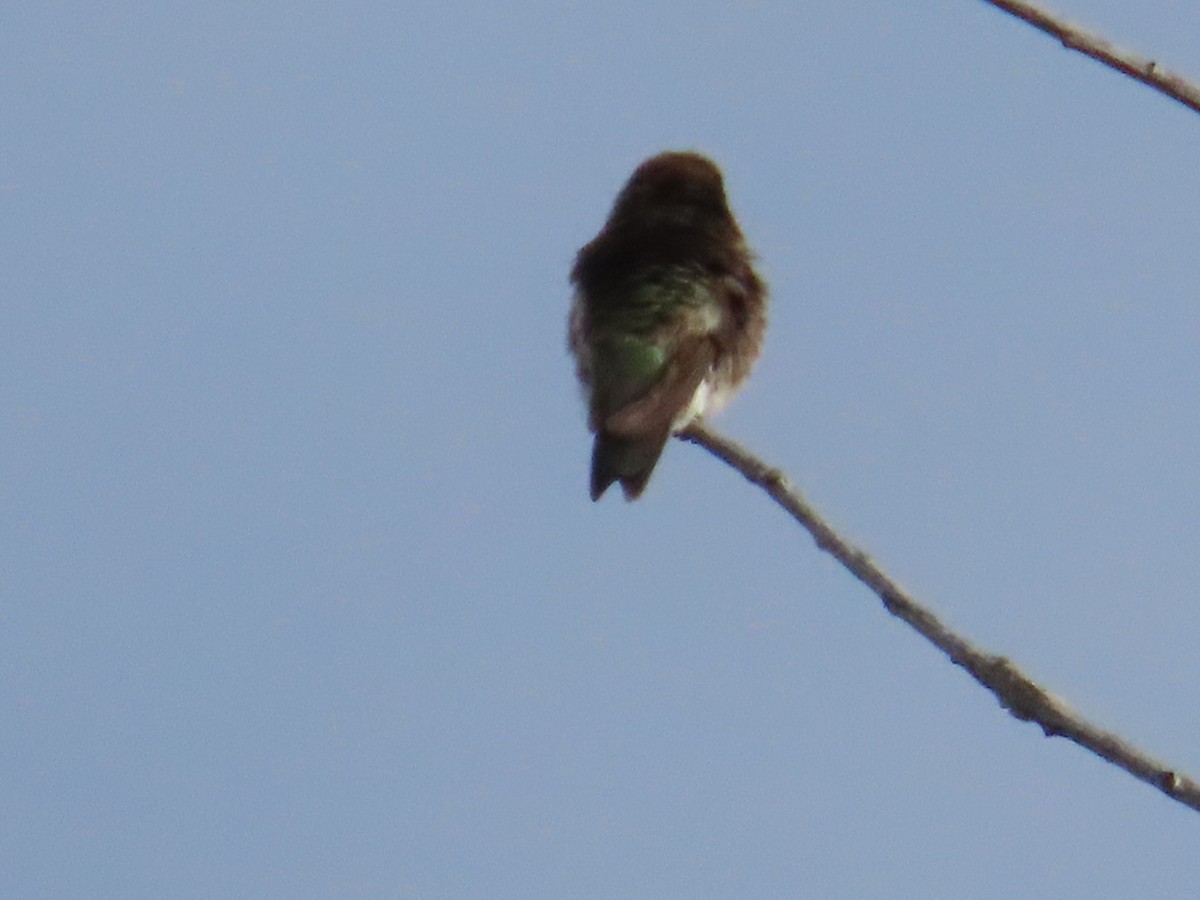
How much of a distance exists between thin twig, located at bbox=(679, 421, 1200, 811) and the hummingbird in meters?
2.24

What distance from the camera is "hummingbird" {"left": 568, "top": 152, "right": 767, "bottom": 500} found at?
6375 mm

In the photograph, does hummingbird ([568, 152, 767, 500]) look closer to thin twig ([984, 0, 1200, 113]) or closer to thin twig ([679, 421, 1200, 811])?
thin twig ([679, 421, 1200, 811])

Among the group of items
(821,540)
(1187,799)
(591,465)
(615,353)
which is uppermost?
(615,353)

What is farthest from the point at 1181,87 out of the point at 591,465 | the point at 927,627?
the point at 591,465

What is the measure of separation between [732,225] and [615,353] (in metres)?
0.99

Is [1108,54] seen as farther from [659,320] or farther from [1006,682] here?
[659,320]

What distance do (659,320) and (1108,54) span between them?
3.50 meters

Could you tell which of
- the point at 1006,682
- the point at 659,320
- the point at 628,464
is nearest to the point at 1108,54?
the point at 1006,682

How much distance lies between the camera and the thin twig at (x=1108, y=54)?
10.8ft

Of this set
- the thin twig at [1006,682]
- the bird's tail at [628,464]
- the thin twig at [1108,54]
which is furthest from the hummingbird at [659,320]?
the thin twig at [1108,54]

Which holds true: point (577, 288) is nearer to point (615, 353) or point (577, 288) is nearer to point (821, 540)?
point (615, 353)

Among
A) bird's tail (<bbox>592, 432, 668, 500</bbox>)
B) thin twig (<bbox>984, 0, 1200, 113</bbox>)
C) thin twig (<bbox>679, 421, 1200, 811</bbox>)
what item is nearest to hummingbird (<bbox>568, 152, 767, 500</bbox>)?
bird's tail (<bbox>592, 432, 668, 500</bbox>)

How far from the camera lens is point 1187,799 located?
2877 mm

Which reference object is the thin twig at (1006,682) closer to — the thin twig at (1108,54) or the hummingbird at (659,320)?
the thin twig at (1108,54)
